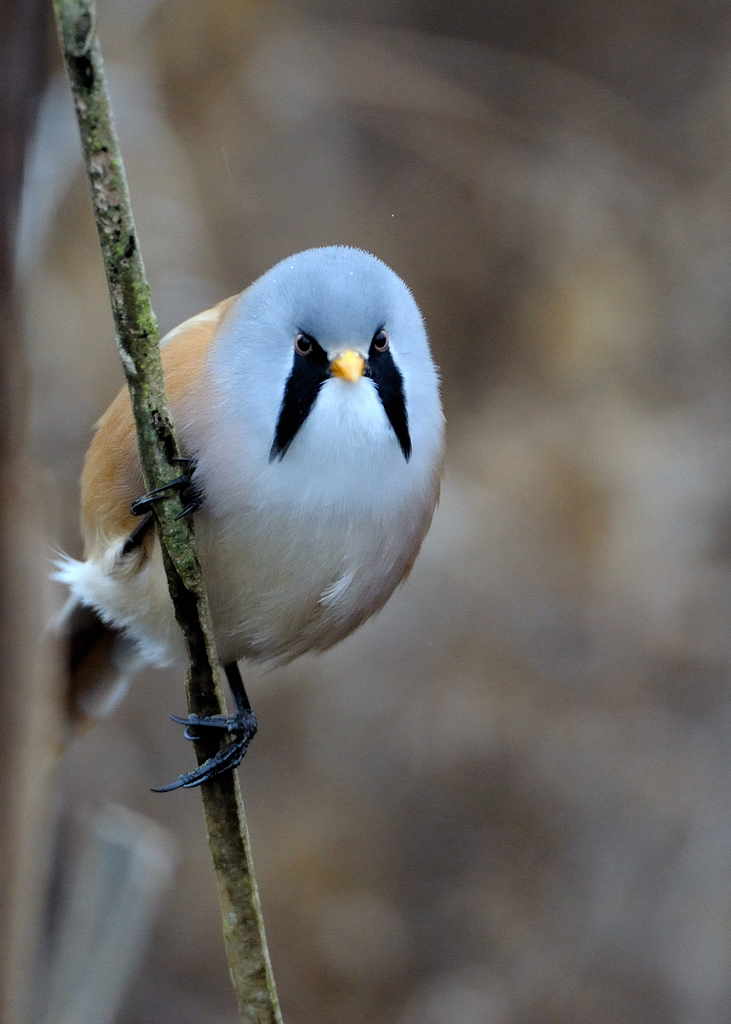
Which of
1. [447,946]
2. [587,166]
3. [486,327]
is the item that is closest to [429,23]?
[587,166]

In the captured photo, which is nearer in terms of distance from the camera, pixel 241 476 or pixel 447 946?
pixel 241 476

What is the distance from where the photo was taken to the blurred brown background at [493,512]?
158 inches

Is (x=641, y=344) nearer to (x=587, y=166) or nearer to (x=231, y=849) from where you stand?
(x=587, y=166)

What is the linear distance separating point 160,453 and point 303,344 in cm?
33

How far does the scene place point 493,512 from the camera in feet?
14.1

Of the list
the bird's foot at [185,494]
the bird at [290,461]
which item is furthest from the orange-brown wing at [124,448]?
the bird's foot at [185,494]

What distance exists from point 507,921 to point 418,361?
2.97 m

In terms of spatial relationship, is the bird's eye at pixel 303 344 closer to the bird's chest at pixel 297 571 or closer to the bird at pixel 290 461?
the bird at pixel 290 461

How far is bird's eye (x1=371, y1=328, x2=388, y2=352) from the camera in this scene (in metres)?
1.66

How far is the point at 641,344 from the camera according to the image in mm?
4414

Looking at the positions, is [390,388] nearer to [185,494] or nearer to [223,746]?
[185,494]

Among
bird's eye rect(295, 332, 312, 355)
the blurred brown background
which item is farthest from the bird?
the blurred brown background

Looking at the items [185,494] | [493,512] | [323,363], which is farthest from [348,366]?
[493,512]

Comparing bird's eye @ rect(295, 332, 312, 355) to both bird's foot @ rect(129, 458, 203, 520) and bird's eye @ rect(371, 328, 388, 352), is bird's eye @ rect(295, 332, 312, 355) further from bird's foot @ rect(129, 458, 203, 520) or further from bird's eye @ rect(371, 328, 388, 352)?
bird's foot @ rect(129, 458, 203, 520)
